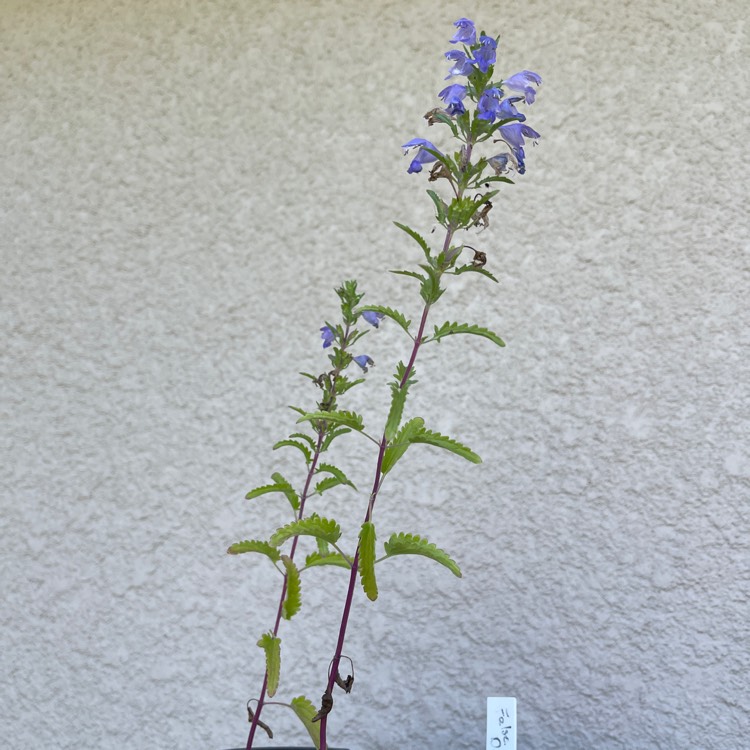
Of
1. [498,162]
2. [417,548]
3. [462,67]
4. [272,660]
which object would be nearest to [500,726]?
[272,660]

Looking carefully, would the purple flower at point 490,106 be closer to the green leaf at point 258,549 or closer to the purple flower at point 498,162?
the purple flower at point 498,162

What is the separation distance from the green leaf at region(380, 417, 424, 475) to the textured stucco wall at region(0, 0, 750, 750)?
0.88 meters

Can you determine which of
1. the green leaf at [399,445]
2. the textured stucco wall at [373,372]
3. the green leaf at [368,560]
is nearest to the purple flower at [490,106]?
the green leaf at [399,445]

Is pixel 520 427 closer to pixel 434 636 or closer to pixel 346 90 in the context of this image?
pixel 434 636

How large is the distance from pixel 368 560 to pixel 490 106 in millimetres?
550

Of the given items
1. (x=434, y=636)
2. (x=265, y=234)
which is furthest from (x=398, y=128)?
(x=434, y=636)

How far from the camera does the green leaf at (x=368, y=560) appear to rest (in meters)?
1.03

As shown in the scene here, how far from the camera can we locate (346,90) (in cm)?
212

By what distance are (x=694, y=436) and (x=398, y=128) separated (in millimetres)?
959

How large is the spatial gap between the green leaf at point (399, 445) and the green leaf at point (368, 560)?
73 mm

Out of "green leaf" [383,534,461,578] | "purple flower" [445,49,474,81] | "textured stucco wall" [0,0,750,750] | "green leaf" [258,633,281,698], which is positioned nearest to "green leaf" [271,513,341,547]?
"green leaf" [383,534,461,578]

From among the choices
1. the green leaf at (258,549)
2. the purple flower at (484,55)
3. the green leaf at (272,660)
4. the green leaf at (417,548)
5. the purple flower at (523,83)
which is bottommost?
the green leaf at (272,660)

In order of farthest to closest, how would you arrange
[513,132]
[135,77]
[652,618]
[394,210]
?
[135,77]
[394,210]
[652,618]
[513,132]

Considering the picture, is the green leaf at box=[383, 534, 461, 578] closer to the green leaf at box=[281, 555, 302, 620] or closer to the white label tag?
the green leaf at box=[281, 555, 302, 620]
